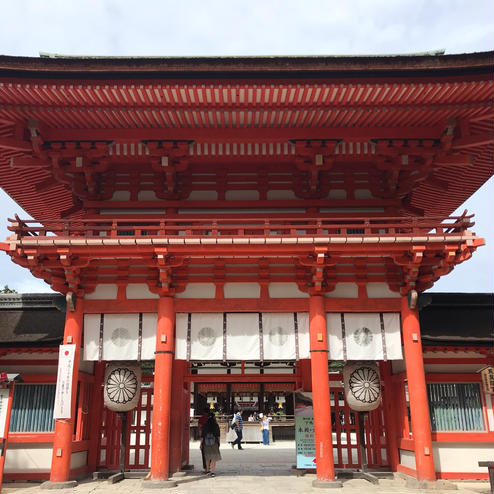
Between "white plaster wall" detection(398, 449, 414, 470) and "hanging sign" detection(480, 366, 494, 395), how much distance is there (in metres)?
2.38

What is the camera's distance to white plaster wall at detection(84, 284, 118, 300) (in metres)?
12.1

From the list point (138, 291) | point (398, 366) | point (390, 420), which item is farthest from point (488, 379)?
Answer: point (138, 291)

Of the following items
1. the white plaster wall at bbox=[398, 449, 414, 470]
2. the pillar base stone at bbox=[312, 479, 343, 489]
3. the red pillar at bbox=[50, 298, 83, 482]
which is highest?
the red pillar at bbox=[50, 298, 83, 482]

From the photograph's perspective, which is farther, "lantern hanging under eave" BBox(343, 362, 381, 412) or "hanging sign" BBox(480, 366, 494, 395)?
"lantern hanging under eave" BBox(343, 362, 381, 412)

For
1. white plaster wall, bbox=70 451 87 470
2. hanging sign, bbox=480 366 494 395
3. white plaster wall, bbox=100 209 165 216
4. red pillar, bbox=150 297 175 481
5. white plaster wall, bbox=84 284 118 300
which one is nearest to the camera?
red pillar, bbox=150 297 175 481

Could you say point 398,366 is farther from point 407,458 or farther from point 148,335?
point 148,335

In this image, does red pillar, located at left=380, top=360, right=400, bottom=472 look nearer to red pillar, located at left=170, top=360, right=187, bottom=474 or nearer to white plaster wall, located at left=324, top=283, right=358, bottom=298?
white plaster wall, located at left=324, top=283, right=358, bottom=298

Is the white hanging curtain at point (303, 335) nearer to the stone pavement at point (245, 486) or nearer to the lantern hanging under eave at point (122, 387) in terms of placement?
the stone pavement at point (245, 486)

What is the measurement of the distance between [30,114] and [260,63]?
18.4ft

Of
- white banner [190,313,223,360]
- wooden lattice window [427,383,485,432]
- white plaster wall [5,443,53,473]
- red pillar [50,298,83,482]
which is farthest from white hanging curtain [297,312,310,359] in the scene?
white plaster wall [5,443,53,473]

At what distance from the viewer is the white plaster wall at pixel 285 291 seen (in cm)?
1205

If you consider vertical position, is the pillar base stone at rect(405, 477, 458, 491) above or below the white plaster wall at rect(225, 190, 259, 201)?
below

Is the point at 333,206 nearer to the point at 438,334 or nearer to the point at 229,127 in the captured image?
the point at 229,127

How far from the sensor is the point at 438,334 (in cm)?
1253
